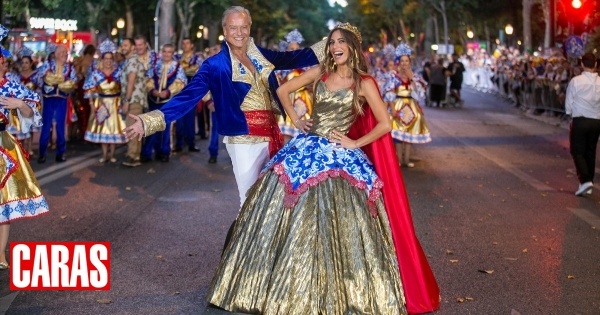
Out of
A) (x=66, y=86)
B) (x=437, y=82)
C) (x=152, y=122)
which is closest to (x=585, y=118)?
(x=152, y=122)

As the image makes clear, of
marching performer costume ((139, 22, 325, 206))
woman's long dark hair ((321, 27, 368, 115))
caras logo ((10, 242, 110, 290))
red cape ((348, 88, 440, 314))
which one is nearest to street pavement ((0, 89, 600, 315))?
caras logo ((10, 242, 110, 290))

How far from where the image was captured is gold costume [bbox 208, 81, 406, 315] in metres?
6.02

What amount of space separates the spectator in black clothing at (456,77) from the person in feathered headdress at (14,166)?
2943 cm

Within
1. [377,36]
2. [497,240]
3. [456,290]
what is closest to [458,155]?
[497,240]

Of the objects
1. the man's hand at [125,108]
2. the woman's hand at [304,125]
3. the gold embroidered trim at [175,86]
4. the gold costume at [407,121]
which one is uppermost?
the woman's hand at [304,125]

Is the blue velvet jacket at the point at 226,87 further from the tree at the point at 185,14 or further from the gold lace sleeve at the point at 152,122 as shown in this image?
the tree at the point at 185,14

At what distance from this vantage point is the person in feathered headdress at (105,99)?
608 inches

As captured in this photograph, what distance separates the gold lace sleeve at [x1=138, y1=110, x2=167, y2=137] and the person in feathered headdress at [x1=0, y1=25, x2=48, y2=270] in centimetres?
163

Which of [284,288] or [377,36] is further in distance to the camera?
[377,36]

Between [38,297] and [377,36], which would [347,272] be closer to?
[38,297]

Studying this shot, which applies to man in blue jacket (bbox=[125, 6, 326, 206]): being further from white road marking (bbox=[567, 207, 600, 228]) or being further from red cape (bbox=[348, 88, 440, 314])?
white road marking (bbox=[567, 207, 600, 228])

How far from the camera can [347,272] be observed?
606 centimetres

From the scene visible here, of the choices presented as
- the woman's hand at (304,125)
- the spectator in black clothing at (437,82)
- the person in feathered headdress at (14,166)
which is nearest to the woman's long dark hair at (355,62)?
the woman's hand at (304,125)

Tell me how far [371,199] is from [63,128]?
1050cm
